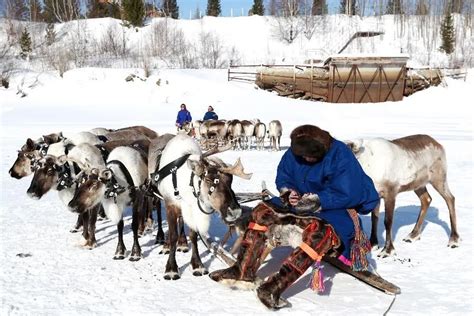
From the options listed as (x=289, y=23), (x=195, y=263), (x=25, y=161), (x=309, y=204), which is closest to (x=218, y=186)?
(x=309, y=204)

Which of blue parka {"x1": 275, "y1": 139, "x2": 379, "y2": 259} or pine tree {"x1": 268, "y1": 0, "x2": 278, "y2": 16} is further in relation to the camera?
pine tree {"x1": 268, "y1": 0, "x2": 278, "y2": 16}

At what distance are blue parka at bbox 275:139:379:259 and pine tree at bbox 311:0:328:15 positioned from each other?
5771 cm

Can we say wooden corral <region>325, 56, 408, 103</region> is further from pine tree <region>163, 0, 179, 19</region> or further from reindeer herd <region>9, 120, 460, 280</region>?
pine tree <region>163, 0, 179, 19</region>

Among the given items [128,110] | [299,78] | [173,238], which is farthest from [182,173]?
[299,78]

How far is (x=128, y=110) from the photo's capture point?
30.4 meters

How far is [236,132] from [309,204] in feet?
42.9

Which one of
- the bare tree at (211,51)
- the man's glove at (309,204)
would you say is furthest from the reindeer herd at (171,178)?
the bare tree at (211,51)

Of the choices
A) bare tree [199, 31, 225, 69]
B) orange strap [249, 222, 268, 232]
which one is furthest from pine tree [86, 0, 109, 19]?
orange strap [249, 222, 268, 232]

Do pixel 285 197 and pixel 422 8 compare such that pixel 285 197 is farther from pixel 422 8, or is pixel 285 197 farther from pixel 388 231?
pixel 422 8

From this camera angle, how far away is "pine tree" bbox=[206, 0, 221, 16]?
66062 millimetres

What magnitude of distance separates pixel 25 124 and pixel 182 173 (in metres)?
21.9

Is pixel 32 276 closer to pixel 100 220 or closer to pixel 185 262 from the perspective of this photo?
pixel 185 262

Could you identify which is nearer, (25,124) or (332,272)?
(332,272)

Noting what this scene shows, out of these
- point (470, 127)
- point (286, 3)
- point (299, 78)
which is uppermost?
point (286, 3)
